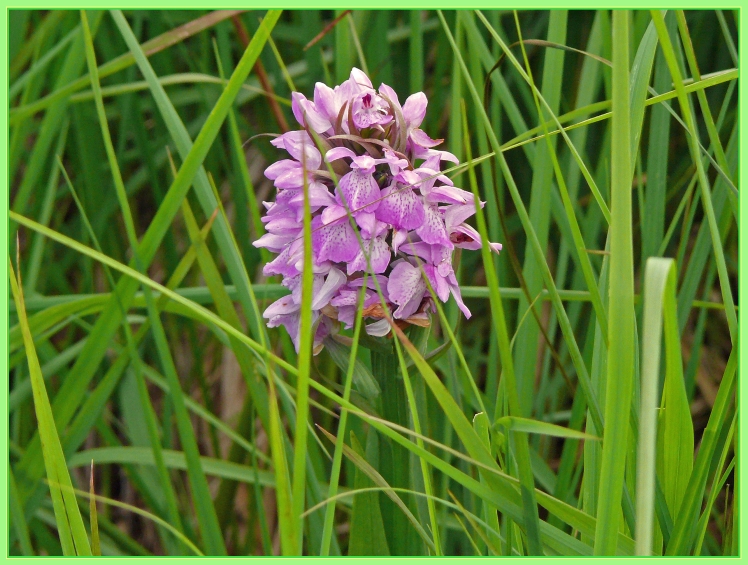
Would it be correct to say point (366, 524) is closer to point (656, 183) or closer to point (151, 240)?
point (151, 240)

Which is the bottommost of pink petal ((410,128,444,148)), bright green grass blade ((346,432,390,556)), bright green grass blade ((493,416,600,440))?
bright green grass blade ((346,432,390,556))

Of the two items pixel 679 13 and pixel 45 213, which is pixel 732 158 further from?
pixel 45 213

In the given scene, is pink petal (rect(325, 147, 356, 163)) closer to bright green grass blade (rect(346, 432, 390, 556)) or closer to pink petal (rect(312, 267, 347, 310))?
pink petal (rect(312, 267, 347, 310))

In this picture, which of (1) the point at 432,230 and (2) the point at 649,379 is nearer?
(2) the point at 649,379

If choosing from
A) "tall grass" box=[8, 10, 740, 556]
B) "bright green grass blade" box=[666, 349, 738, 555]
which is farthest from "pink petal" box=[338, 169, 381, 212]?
"bright green grass blade" box=[666, 349, 738, 555]

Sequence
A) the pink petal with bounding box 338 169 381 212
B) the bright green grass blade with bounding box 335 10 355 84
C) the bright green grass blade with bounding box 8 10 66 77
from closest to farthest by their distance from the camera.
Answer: the pink petal with bounding box 338 169 381 212 < the bright green grass blade with bounding box 335 10 355 84 < the bright green grass blade with bounding box 8 10 66 77

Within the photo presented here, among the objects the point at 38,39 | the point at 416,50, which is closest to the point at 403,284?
the point at 416,50

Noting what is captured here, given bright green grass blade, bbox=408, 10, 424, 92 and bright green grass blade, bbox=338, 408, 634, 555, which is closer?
bright green grass blade, bbox=338, 408, 634, 555

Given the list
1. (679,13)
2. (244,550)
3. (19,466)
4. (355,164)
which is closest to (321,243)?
(355,164)
